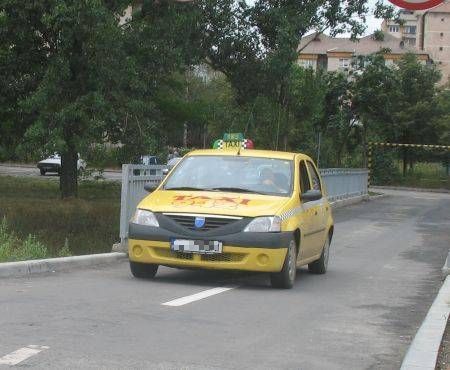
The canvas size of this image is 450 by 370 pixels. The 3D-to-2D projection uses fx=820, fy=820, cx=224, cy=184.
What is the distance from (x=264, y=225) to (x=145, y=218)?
4.69 ft

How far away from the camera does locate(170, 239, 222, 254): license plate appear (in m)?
9.30

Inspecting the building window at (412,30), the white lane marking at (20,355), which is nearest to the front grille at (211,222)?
the white lane marking at (20,355)

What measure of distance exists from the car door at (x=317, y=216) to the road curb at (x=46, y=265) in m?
3.01

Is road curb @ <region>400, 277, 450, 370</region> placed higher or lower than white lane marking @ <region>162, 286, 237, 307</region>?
higher

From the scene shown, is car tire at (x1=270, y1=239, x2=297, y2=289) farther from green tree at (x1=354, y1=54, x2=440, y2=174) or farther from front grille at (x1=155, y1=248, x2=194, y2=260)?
green tree at (x1=354, y1=54, x2=440, y2=174)

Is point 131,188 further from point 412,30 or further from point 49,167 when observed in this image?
point 412,30

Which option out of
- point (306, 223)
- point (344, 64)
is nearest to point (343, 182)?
point (306, 223)

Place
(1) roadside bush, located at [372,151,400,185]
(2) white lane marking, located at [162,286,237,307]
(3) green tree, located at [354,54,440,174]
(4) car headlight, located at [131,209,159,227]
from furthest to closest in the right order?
1. (3) green tree, located at [354,54,440,174]
2. (1) roadside bush, located at [372,151,400,185]
3. (4) car headlight, located at [131,209,159,227]
4. (2) white lane marking, located at [162,286,237,307]

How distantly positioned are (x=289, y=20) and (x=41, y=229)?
12891 millimetres

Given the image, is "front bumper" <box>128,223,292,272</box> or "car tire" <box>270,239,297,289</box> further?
"car tire" <box>270,239,297,289</box>

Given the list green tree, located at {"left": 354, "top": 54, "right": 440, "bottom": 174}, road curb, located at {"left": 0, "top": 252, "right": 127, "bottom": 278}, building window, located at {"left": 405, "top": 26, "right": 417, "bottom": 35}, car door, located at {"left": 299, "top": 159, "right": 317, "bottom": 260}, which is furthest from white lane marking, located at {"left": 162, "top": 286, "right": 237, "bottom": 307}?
building window, located at {"left": 405, "top": 26, "right": 417, "bottom": 35}

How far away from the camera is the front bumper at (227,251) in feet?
30.5

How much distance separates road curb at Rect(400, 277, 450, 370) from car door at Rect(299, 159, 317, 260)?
198 cm

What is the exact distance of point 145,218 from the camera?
9688 mm
